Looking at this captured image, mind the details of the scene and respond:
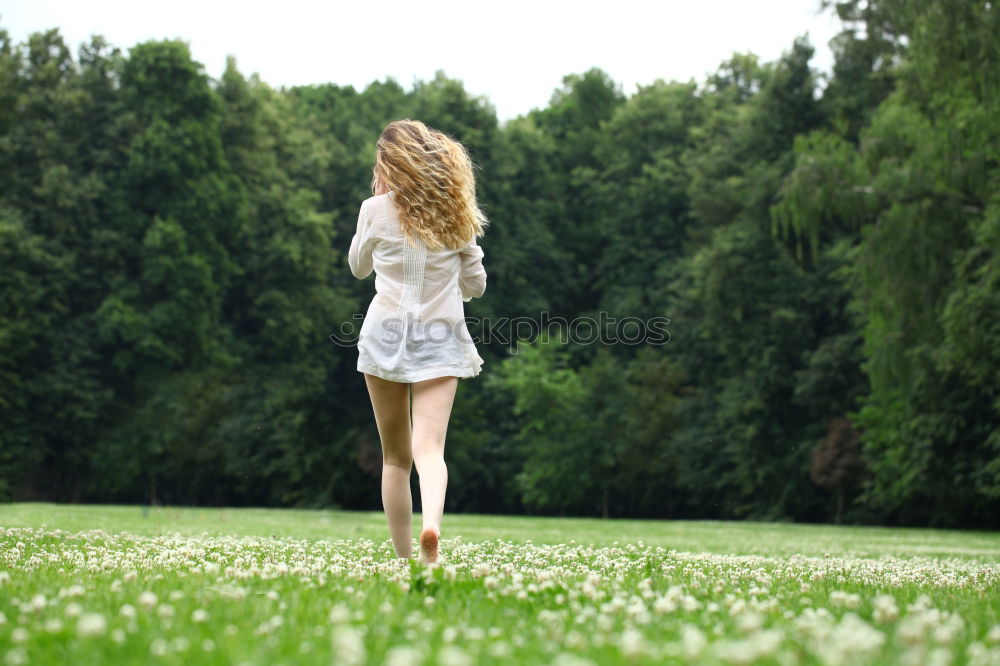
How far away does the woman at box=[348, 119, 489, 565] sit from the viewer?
6.07m

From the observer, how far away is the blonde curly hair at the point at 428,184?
6.23 metres

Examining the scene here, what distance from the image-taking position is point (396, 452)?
20.9 feet

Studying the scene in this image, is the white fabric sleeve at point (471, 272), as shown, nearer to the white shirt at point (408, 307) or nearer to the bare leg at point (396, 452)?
the white shirt at point (408, 307)

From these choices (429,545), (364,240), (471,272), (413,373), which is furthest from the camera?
(471,272)

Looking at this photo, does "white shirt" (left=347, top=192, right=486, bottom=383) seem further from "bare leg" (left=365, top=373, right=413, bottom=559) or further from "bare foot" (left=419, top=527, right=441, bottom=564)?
"bare foot" (left=419, top=527, right=441, bottom=564)

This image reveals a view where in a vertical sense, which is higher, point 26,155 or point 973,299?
point 26,155

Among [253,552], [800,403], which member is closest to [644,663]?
[253,552]

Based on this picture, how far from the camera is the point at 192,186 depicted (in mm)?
42219

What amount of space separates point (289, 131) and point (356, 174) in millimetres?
3805

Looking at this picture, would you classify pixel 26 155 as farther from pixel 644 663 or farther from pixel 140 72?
pixel 644 663

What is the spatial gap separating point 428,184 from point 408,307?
2.31ft

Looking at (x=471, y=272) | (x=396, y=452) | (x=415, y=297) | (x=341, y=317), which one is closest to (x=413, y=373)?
(x=415, y=297)

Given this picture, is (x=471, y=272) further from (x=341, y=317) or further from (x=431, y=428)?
(x=341, y=317)

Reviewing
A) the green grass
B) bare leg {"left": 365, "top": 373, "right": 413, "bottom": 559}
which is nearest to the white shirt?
bare leg {"left": 365, "top": 373, "right": 413, "bottom": 559}
